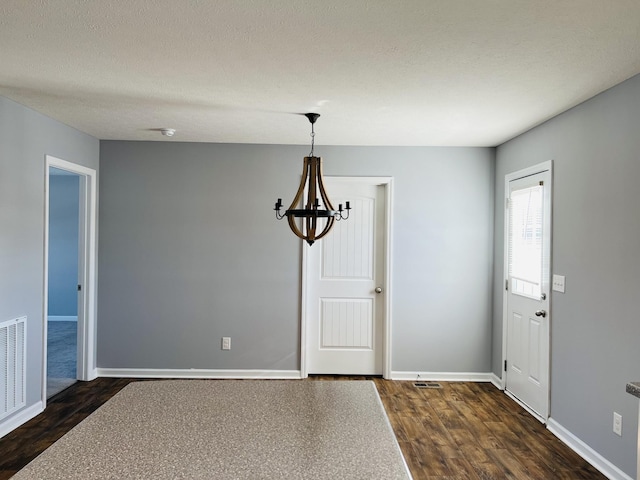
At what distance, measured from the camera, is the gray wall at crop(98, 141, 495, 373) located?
4.45 meters

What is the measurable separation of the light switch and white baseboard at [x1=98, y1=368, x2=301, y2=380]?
2.49m

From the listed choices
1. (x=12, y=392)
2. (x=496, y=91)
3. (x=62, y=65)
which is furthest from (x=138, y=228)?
(x=496, y=91)

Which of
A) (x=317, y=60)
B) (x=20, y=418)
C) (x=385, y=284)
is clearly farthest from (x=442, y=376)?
(x=20, y=418)

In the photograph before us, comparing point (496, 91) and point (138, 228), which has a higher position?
point (496, 91)

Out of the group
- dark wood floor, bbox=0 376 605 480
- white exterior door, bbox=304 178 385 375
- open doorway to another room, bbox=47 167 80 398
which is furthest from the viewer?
open doorway to another room, bbox=47 167 80 398

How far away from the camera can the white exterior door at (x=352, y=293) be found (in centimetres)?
458

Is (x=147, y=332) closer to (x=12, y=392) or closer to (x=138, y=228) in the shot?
(x=138, y=228)

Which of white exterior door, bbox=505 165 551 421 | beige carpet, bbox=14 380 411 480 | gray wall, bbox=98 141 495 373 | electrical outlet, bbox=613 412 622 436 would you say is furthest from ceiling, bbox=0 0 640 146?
electrical outlet, bbox=613 412 622 436

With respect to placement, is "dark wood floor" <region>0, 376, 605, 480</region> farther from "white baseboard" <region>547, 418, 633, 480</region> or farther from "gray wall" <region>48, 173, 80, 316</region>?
"gray wall" <region>48, 173, 80, 316</region>

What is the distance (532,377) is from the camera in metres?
3.66

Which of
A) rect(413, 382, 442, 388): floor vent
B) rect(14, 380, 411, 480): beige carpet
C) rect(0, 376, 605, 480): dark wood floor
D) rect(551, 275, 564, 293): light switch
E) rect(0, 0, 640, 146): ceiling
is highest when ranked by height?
rect(0, 0, 640, 146): ceiling

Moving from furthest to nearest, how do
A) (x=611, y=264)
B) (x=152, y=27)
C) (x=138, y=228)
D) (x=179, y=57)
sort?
1. (x=138, y=228)
2. (x=611, y=264)
3. (x=179, y=57)
4. (x=152, y=27)

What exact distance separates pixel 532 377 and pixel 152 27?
3.63 meters

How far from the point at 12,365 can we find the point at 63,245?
4.68m
